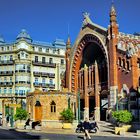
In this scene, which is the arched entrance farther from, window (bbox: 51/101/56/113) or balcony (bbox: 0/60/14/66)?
balcony (bbox: 0/60/14/66)

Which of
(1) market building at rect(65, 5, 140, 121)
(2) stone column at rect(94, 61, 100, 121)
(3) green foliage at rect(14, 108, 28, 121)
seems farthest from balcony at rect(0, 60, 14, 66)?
(3) green foliage at rect(14, 108, 28, 121)

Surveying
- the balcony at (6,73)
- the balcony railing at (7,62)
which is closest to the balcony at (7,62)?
the balcony railing at (7,62)

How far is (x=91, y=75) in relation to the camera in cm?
A: 6562

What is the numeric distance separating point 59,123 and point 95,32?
1886 cm

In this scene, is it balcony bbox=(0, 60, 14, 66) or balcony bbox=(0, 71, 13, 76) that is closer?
balcony bbox=(0, 71, 13, 76)

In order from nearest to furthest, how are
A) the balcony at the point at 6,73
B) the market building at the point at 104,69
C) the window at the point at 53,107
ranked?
the window at the point at 53,107 < the market building at the point at 104,69 < the balcony at the point at 6,73

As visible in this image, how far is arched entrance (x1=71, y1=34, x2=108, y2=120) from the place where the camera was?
61938 mm

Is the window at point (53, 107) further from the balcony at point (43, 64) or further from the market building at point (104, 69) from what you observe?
the balcony at point (43, 64)

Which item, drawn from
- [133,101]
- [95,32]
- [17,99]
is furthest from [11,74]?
[133,101]

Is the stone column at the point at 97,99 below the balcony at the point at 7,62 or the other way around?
below

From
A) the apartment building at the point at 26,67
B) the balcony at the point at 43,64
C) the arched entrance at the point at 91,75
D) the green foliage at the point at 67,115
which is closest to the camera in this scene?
the green foliage at the point at 67,115

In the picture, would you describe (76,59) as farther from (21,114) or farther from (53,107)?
(21,114)

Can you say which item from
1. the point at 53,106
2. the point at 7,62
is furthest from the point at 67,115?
the point at 7,62

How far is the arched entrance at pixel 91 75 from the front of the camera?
2438 inches
